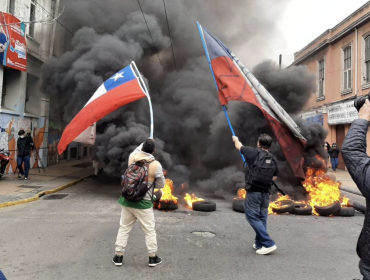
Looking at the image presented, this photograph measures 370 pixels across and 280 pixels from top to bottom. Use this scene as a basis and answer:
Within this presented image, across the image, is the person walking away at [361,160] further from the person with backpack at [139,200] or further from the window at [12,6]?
the window at [12,6]

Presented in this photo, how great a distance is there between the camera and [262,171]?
13.3 ft

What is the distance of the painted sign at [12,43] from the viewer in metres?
9.42

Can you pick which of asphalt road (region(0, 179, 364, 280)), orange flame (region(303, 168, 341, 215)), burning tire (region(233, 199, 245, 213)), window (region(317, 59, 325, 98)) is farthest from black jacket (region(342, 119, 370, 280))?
window (region(317, 59, 325, 98))

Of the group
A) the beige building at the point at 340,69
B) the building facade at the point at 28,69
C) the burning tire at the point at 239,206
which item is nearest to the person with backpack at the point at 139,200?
the burning tire at the point at 239,206

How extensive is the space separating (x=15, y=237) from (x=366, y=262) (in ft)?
15.3

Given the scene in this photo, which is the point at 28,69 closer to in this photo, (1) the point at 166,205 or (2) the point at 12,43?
(2) the point at 12,43

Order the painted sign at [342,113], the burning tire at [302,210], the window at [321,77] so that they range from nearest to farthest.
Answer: the burning tire at [302,210] < the painted sign at [342,113] < the window at [321,77]

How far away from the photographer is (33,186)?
8.73 m

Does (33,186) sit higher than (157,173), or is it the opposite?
(157,173)

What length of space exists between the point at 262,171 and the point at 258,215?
2.05ft

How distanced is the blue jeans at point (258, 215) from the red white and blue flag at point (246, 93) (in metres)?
2.55

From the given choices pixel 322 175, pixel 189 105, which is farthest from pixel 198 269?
pixel 189 105

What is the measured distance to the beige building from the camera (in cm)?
1449

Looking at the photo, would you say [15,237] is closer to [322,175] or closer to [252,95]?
[252,95]
